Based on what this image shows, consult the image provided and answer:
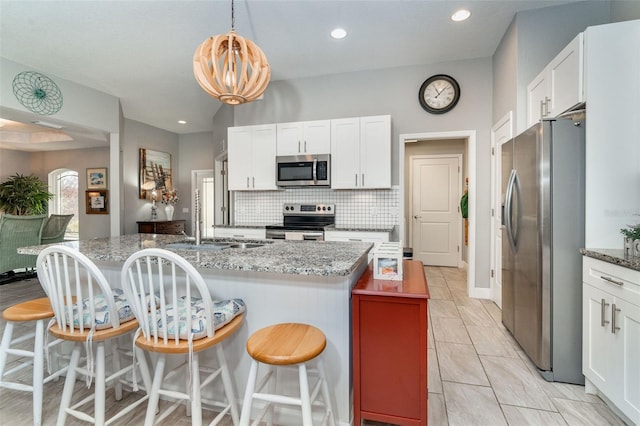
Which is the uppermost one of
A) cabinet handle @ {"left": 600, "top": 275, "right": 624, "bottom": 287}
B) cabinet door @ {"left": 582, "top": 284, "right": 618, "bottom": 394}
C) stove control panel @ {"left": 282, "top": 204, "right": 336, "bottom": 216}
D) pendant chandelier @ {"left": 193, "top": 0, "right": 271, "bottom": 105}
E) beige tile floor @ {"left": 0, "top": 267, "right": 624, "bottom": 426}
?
pendant chandelier @ {"left": 193, "top": 0, "right": 271, "bottom": 105}

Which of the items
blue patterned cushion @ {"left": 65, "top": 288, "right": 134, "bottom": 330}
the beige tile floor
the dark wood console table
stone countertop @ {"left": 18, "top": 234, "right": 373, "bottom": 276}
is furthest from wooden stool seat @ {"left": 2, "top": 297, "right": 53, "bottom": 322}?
the dark wood console table

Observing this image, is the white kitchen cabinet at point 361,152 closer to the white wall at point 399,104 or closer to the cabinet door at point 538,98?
the white wall at point 399,104

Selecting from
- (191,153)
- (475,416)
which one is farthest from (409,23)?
(191,153)

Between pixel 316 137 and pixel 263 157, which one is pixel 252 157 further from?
pixel 316 137

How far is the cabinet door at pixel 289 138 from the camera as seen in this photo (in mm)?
3953

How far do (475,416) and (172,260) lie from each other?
1782 mm

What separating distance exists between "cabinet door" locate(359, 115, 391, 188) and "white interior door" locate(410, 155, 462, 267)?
2.28m

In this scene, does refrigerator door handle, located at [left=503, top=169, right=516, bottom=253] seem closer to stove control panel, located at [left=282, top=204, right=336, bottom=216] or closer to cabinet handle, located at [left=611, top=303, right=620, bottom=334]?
cabinet handle, located at [left=611, top=303, right=620, bottom=334]

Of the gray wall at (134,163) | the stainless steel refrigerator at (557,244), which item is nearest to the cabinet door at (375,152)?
the stainless steel refrigerator at (557,244)

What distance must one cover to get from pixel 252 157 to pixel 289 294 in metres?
2.98

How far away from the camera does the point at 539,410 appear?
67.9 inches

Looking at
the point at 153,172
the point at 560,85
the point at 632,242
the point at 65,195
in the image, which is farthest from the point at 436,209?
the point at 65,195

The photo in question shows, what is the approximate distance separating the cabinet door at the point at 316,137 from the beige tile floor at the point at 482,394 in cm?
239

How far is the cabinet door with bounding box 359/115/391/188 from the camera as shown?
12.0ft
